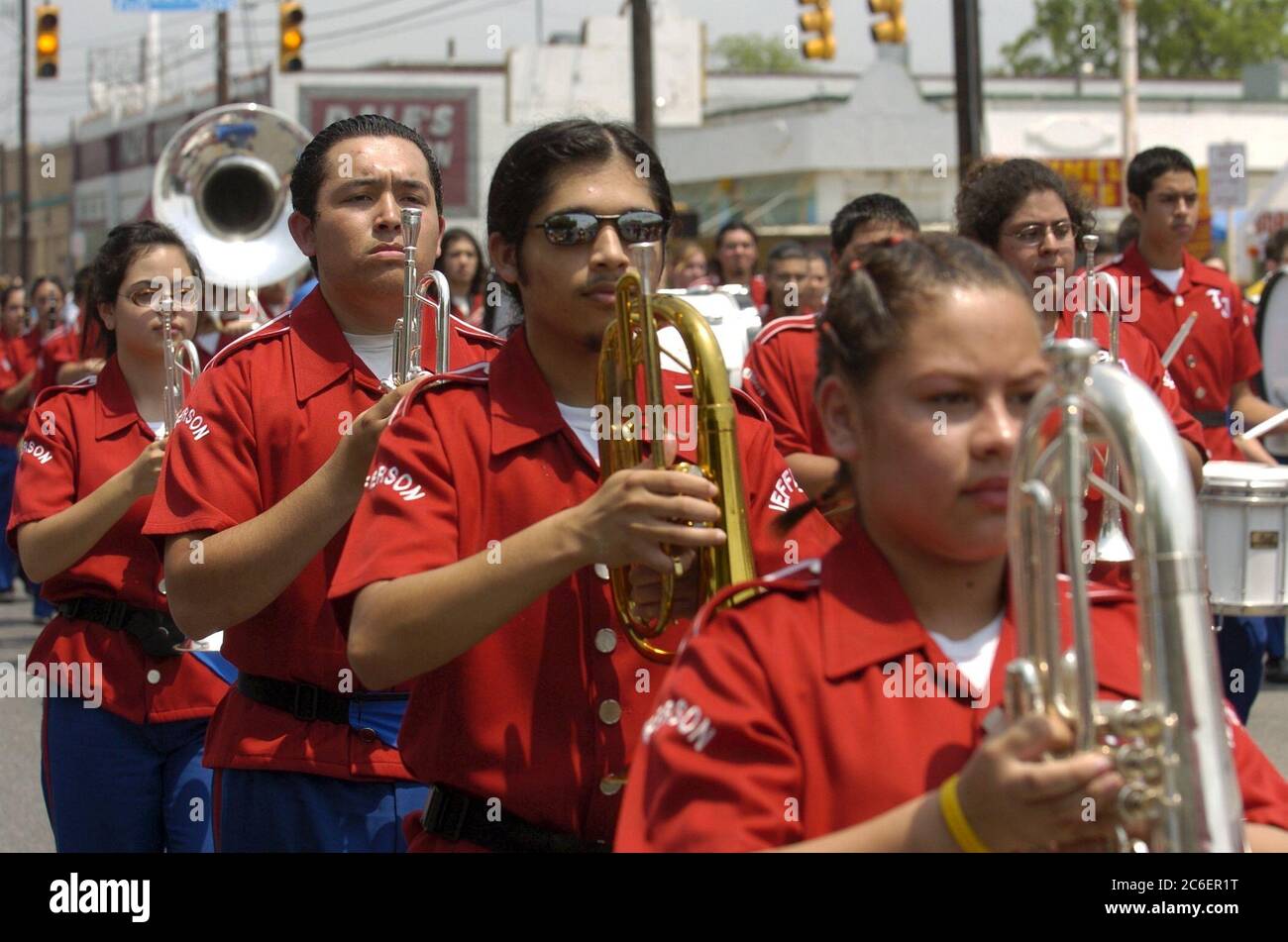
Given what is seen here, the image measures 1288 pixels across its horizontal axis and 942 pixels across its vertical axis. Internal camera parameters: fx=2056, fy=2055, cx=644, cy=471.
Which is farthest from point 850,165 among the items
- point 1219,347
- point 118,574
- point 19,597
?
point 118,574

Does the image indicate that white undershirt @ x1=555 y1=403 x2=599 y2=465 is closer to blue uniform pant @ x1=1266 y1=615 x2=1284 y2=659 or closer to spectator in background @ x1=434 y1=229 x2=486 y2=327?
blue uniform pant @ x1=1266 y1=615 x2=1284 y2=659

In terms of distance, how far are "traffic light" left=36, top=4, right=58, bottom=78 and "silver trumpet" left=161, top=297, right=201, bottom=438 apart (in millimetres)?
20347

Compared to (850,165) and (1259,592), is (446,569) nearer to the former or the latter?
(1259,592)

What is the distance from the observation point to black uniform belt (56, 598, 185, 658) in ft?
15.4

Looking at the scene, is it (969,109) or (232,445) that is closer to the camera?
(232,445)

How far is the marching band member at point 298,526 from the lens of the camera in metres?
3.55

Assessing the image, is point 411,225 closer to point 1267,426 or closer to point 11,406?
point 1267,426

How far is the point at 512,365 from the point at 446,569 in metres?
0.47

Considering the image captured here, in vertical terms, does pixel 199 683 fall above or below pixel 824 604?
below

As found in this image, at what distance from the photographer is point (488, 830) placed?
2928mm

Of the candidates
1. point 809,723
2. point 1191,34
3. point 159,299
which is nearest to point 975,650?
point 809,723

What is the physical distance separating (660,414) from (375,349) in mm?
1377
